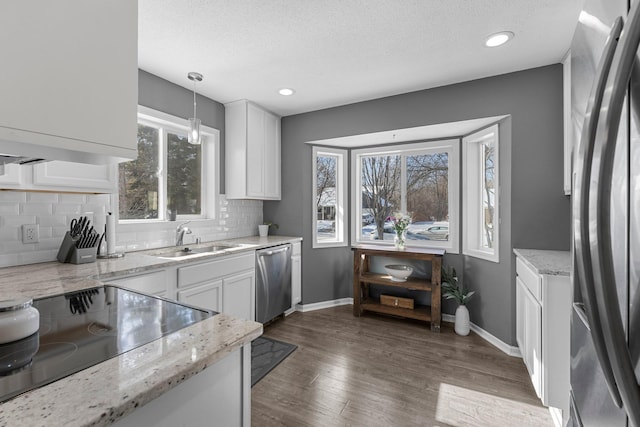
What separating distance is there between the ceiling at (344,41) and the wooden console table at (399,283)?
174 cm

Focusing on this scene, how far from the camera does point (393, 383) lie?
7.04ft

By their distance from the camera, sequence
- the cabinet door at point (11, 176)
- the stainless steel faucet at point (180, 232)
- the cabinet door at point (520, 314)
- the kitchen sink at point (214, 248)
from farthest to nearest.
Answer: the kitchen sink at point (214, 248), the stainless steel faucet at point (180, 232), the cabinet door at point (520, 314), the cabinet door at point (11, 176)

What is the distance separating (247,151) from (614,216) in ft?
10.3

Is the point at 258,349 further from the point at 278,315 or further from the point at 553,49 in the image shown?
the point at 553,49

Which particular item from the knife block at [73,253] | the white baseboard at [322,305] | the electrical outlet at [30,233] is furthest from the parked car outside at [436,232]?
the electrical outlet at [30,233]

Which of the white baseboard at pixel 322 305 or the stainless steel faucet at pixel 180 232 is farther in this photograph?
the white baseboard at pixel 322 305

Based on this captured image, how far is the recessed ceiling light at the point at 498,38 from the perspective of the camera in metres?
2.08

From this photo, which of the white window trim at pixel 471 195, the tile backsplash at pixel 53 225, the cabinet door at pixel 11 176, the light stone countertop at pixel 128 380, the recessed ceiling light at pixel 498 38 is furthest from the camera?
the white window trim at pixel 471 195

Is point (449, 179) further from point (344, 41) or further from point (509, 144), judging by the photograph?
point (344, 41)

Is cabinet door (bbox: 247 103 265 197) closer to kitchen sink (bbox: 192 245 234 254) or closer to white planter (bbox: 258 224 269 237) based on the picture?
white planter (bbox: 258 224 269 237)

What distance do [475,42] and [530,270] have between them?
5.58 feet

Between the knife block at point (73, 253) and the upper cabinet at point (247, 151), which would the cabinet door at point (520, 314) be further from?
the knife block at point (73, 253)

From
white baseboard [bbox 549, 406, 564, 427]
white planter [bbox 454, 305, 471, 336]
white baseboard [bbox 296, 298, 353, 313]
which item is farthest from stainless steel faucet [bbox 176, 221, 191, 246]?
white baseboard [bbox 549, 406, 564, 427]

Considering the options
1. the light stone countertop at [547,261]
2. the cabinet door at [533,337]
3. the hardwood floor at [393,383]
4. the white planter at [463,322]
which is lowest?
the hardwood floor at [393,383]
